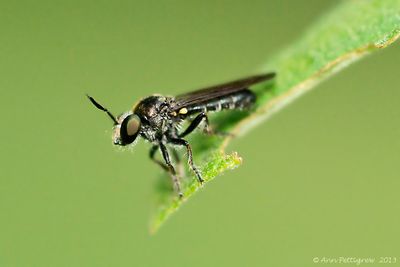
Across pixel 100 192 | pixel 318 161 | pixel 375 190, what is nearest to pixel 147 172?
pixel 100 192

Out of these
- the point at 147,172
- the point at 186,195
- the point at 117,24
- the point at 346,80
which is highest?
the point at 117,24

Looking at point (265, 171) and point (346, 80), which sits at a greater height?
point (346, 80)

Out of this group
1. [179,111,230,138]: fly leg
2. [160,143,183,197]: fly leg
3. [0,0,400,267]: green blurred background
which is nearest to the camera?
[160,143,183,197]: fly leg

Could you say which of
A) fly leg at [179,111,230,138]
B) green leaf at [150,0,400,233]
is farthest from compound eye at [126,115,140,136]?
green leaf at [150,0,400,233]

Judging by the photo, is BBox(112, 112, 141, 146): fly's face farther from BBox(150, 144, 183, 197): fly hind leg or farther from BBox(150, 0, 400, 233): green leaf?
BBox(150, 0, 400, 233): green leaf

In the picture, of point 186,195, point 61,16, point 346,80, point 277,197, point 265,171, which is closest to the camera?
point 186,195

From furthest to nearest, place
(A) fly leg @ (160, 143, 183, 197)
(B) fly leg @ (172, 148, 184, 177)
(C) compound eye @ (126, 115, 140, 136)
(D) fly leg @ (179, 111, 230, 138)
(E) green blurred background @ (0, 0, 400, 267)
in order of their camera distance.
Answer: (E) green blurred background @ (0, 0, 400, 267) → (B) fly leg @ (172, 148, 184, 177) → (D) fly leg @ (179, 111, 230, 138) → (C) compound eye @ (126, 115, 140, 136) → (A) fly leg @ (160, 143, 183, 197)

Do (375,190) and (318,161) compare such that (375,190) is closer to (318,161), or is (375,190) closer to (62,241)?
(318,161)

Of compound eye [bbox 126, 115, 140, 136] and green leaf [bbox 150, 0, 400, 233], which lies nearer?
green leaf [bbox 150, 0, 400, 233]
